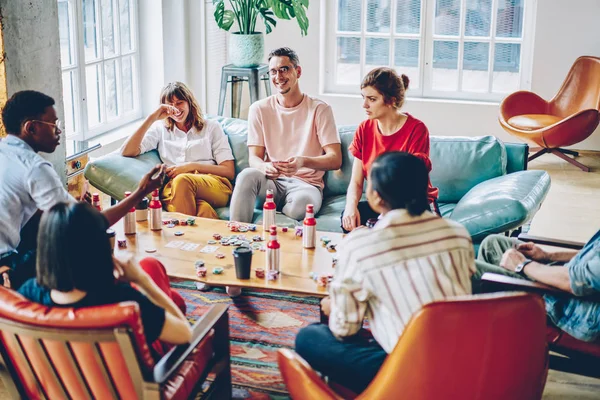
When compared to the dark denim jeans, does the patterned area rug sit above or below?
below

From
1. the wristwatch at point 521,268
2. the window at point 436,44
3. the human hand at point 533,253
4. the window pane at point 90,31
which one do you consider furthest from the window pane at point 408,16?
the wristwatch at point 521,268

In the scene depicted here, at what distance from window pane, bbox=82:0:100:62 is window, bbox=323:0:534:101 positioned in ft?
8.43

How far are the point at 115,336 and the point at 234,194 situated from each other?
206 centimetres

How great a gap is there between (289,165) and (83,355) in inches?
83.7

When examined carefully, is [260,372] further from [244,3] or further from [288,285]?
[244,3]

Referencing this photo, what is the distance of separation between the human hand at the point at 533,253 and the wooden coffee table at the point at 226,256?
2.56ft

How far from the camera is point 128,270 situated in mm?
2195

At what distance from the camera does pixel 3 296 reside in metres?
2.15

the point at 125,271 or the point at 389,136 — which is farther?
the point at 389,136

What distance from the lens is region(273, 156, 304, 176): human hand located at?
4086 millimetres

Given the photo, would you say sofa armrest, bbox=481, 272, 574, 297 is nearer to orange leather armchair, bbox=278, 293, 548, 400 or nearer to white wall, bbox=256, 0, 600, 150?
orange leather armchair, bbox=278, 293, 548, 400

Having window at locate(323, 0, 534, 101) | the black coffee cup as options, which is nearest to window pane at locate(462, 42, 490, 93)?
window at locate(323, 0, 534, 101)

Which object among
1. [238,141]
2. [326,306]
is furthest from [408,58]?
[326,306]

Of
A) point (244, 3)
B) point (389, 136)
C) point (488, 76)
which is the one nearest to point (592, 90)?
point (488, 76)
